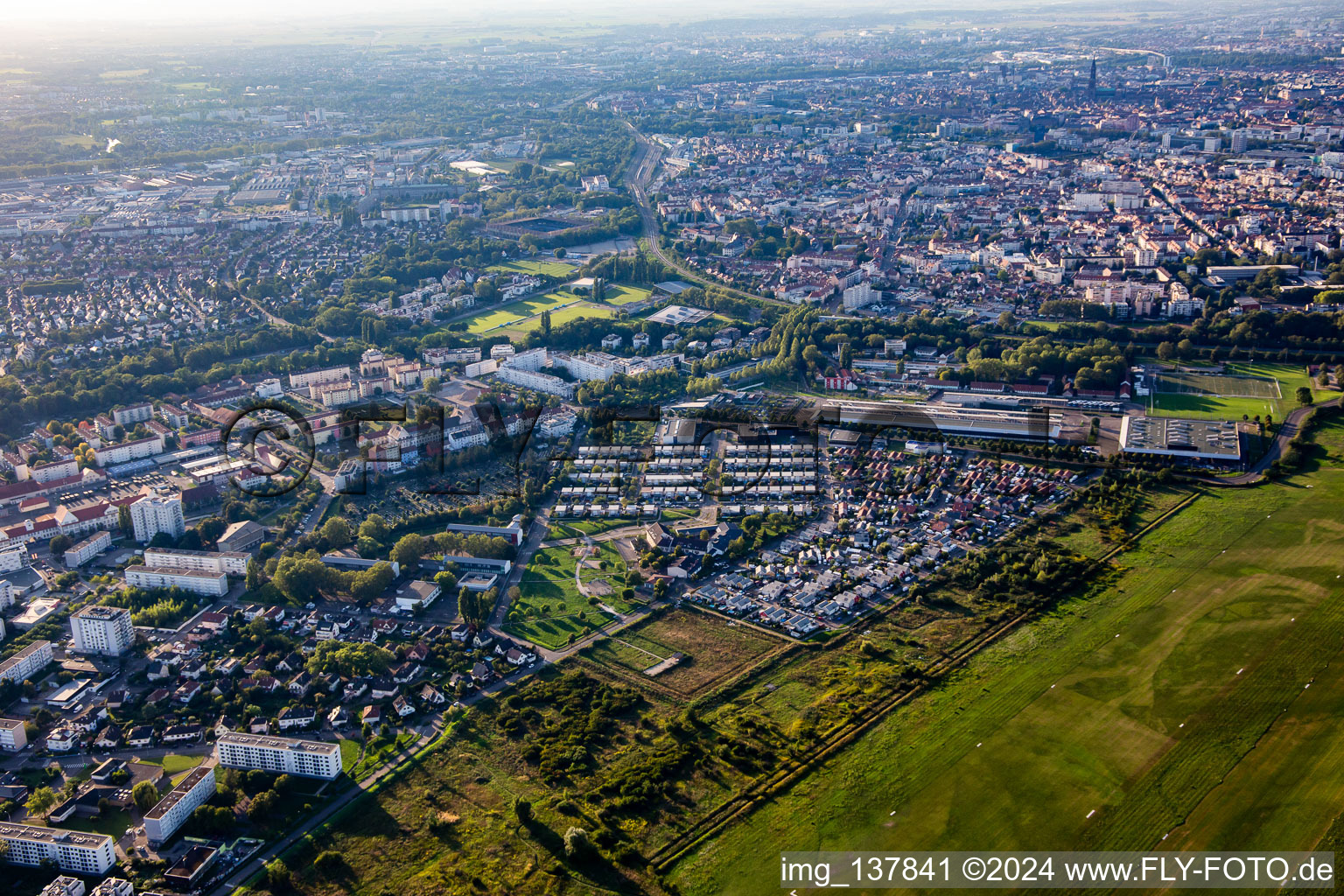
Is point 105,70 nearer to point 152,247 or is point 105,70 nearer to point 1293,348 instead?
point 152,247

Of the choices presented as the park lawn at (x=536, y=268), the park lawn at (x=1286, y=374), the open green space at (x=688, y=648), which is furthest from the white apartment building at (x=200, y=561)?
the park lawn at (x=1286, y=374)

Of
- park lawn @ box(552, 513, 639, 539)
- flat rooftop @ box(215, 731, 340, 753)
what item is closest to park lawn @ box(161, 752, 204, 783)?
flat rooftop @ box(215, 731, 340, 753)

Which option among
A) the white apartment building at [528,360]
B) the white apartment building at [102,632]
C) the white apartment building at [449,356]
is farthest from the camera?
the white apartment building at [449,356]

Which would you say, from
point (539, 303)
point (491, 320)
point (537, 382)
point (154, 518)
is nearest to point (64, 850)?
point (154, 518)

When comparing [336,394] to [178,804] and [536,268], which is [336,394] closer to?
[536,268]

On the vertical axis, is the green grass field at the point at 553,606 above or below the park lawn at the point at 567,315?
below

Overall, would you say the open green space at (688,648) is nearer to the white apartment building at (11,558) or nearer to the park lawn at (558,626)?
the park lawn at (558,626)
